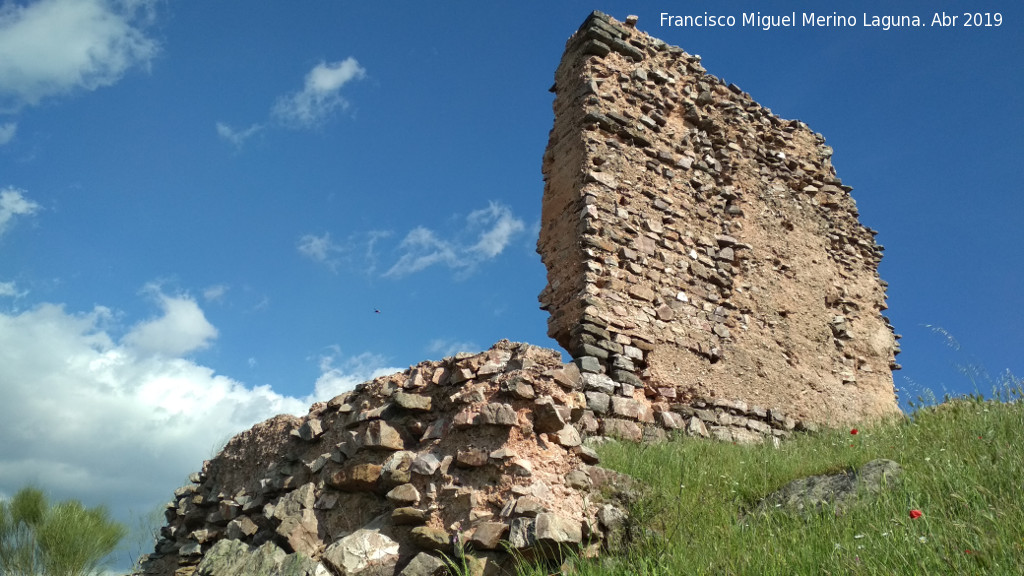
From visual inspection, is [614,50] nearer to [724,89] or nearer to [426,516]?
[724,89]

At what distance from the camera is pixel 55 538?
29.1 feet

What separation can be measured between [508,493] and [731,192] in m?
5.80

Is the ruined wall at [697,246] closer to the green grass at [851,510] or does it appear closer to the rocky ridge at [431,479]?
the green grass at [851,510]

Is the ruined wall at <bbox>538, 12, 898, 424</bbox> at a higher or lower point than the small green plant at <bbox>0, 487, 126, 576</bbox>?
higher

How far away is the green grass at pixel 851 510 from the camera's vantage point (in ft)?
9.98

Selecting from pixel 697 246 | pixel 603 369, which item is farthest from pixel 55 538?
pixel 697 246

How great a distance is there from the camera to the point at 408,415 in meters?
4.80

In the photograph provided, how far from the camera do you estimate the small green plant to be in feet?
28.9

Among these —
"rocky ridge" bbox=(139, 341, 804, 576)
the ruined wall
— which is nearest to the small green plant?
"rocky ridge" bbox=(139, 341, 804, 576)

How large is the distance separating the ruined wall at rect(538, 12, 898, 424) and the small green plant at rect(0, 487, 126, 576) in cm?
617

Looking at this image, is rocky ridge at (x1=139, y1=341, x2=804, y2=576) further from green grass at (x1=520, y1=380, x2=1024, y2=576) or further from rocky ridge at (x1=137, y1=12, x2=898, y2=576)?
green grass at (x1=520, y1=380, x2=1024, y2=576)

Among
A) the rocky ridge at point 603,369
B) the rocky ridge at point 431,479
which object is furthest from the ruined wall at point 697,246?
the rocky ridge at point 431,479

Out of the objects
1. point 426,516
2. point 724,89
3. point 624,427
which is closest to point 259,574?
point 426,516

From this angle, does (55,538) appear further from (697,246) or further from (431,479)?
(697,246)
